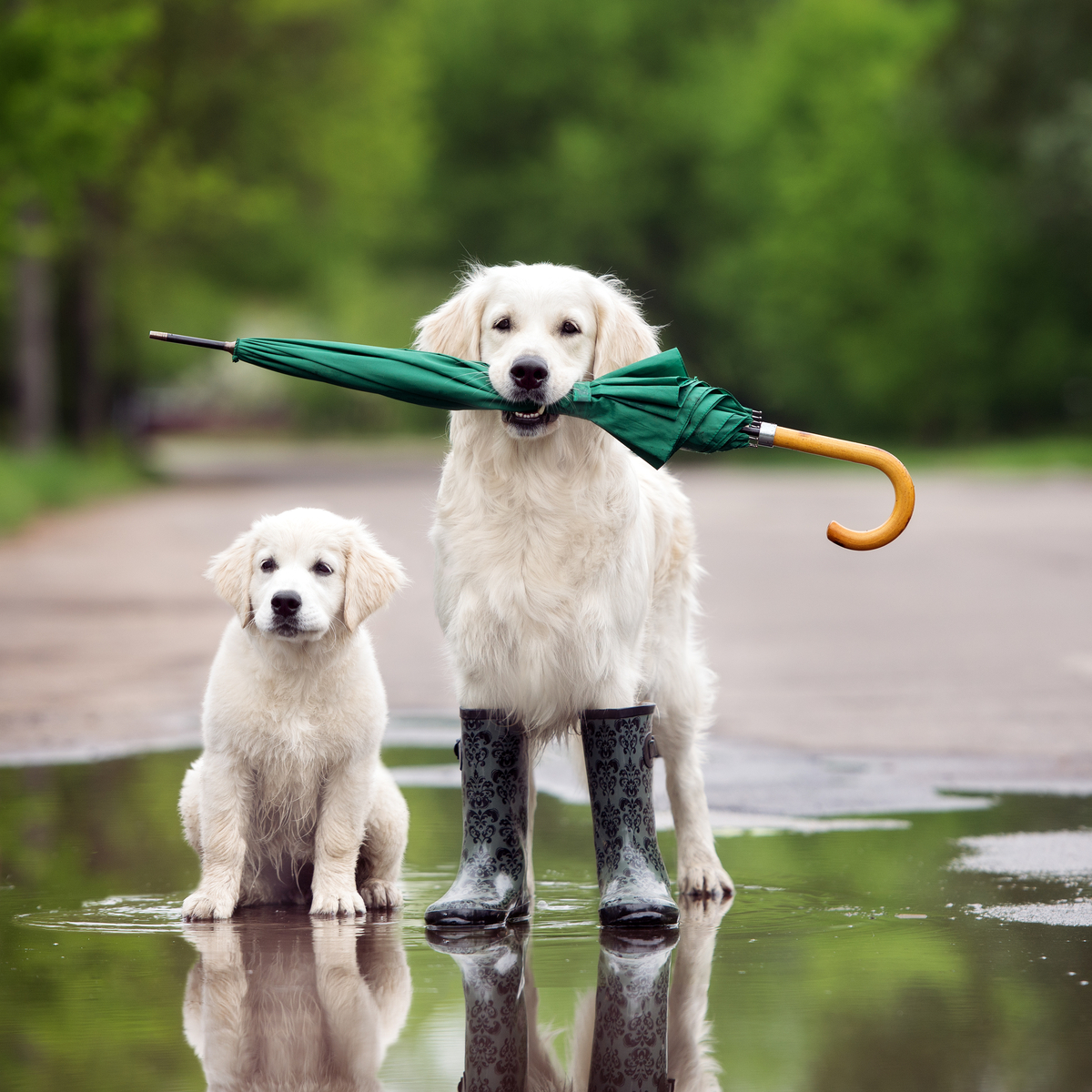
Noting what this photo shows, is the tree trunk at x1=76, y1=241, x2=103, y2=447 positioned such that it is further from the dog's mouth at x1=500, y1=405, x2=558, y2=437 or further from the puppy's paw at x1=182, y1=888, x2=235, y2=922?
the dog's mouth at x1=500, y1=405, x2=558, y2=437

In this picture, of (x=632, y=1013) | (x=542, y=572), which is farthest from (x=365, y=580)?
(x=632, y=1013)

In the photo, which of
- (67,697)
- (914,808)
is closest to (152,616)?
(67,697)

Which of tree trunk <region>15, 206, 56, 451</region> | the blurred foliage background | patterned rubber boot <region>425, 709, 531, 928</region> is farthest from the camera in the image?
the blurred foliage background

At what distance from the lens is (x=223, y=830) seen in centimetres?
535

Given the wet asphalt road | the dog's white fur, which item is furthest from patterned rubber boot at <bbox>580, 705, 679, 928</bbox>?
the wet asphalt road

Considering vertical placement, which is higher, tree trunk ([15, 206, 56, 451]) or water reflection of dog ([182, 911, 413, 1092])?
tree trunk ([15, 206, 56, 451])

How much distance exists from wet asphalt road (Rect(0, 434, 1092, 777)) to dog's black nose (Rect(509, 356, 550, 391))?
394 cm

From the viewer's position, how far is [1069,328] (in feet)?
156

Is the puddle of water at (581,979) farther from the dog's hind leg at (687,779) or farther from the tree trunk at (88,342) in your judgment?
the tree trunk at (88,342)

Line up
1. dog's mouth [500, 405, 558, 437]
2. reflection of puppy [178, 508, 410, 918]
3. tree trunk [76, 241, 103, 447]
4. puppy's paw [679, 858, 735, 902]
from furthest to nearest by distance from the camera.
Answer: tree trunk [76, 241, 103, 447]
puppy's paw [679, 858, 735, 902]
reflection of puppy [178, 508, 410, 918]
dog's mouth [500, 405, 558, 437]

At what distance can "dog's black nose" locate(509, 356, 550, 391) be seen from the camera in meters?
4.93

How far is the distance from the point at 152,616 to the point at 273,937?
31.5ft

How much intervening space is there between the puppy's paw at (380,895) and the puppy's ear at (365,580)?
807 mm

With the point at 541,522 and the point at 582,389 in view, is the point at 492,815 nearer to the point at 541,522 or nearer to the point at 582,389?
the point at 541,522
